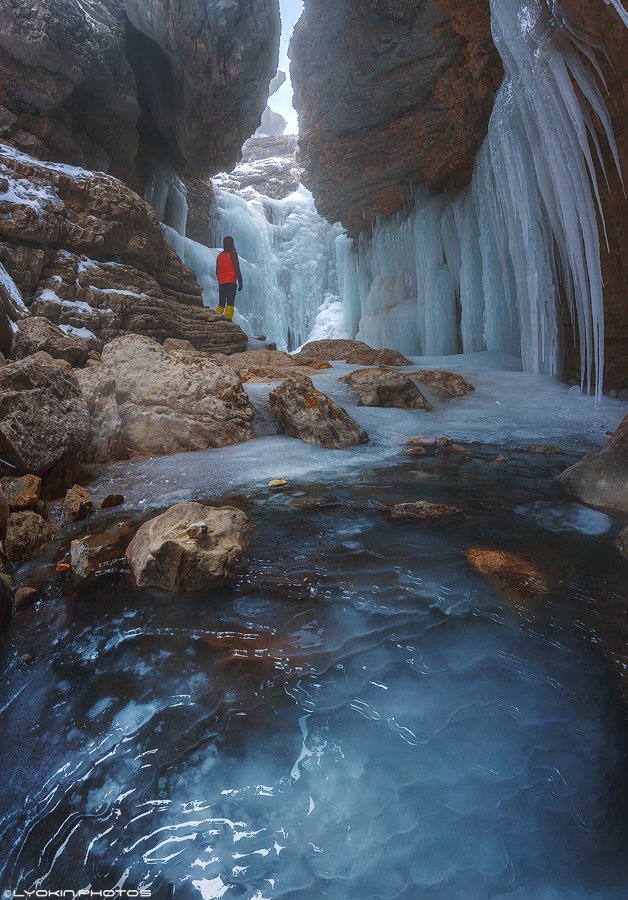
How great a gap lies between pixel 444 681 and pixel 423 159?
12934mm

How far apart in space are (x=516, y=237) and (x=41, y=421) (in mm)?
8823

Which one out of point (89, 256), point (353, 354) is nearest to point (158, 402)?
point (89, 256)

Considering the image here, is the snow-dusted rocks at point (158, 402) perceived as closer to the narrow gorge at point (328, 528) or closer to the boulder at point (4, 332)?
the narrow gorge at point (328, 528)

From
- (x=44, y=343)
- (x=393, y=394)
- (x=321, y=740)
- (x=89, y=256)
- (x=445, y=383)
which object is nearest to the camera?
(x=321, y=740)

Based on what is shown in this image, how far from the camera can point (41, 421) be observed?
334 centimetres

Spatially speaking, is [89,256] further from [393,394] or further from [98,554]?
[98,554]

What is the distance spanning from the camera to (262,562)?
2.20 metres

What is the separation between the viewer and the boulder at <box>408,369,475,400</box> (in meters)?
7.45

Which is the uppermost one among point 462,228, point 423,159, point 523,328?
point 423,159

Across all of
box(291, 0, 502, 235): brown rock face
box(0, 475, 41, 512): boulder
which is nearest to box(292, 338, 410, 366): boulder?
box(291, 0, 502, 235): brown rock face

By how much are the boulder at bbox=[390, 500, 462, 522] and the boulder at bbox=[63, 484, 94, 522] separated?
6.62ft

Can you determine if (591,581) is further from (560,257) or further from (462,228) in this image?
(462,228)

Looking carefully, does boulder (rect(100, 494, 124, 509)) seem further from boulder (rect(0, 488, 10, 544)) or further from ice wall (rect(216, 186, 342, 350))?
ice wall (rect(216, 186, 342, 350))

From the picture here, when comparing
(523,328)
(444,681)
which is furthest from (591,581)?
(523,328)
